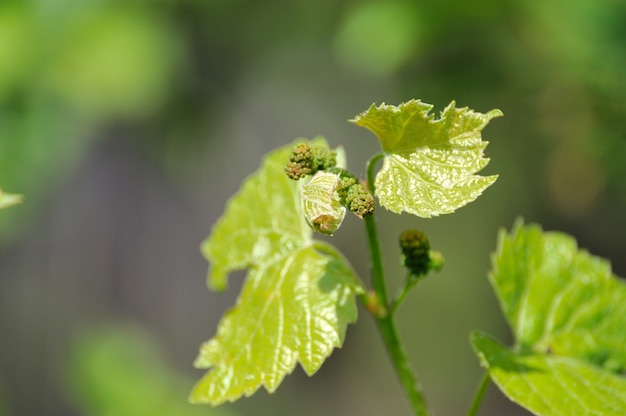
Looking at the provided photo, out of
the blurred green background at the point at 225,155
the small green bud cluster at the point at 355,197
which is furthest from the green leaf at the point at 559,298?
the blurred green background at the point at 225,155

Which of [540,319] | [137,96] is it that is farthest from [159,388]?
[540,319]

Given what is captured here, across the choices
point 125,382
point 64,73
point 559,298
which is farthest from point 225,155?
point 559,298

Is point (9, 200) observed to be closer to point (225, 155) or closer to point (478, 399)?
point (478, 399)

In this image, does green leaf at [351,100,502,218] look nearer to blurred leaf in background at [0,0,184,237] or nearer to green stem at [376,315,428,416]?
green stem at [376,315,428,416]

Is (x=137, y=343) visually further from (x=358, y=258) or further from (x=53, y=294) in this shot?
Result: (x=358, y=258)

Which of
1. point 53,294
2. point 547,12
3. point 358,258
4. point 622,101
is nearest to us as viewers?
point 622,101

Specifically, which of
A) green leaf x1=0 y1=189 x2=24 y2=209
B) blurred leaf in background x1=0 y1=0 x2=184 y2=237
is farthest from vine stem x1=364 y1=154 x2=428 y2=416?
blurred leaf in background x1=0 y1=0 x2=184 y2=237

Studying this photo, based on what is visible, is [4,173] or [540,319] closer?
[540,319]
